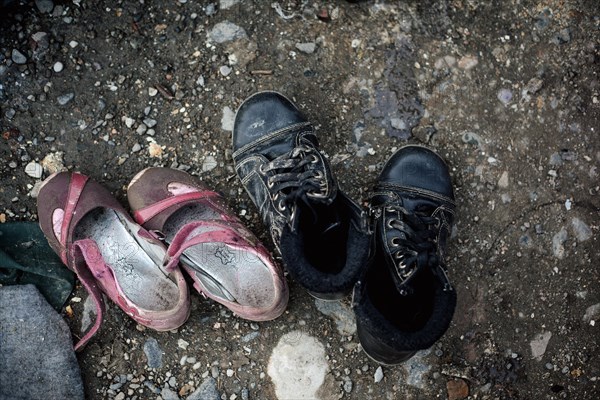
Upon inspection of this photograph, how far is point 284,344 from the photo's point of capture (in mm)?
2625

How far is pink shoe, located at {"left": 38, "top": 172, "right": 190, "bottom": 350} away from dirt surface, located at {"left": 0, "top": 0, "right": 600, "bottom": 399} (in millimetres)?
160

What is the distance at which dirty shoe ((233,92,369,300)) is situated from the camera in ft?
6.78

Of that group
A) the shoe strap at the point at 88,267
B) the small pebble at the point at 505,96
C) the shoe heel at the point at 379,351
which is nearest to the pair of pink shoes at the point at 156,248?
the shoe strap at the point at 88,267

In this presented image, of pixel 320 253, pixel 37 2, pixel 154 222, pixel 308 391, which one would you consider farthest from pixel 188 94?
pixel 308 391

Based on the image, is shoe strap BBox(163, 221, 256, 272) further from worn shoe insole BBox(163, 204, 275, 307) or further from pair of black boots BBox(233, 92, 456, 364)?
pair of black boots BBox(233, 92, 456, 364)

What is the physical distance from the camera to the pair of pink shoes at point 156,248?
2.41m

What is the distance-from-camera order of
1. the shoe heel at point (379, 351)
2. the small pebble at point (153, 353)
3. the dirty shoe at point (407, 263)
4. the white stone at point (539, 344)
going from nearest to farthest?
the dirty shoe at point (407, 263) < the shoe heel at point (379, 351) < the small pebble at point (153, 353) < the white stone at point (539, 344)

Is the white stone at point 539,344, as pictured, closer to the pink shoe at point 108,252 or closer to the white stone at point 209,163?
the pink shoe at point 108,252

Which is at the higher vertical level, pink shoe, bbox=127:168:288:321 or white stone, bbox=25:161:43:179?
white stone, bbox=25:161:43:179

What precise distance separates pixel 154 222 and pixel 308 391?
1.05 meters

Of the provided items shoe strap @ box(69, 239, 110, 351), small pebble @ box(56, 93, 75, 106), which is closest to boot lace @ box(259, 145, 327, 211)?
shoe strap @ box(69, 239, 110, 351)

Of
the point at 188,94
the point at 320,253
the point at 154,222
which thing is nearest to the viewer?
the point at 320,253

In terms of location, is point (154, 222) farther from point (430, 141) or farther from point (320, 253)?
point (430, 141)

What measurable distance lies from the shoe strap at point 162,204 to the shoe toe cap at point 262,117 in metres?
0.29
